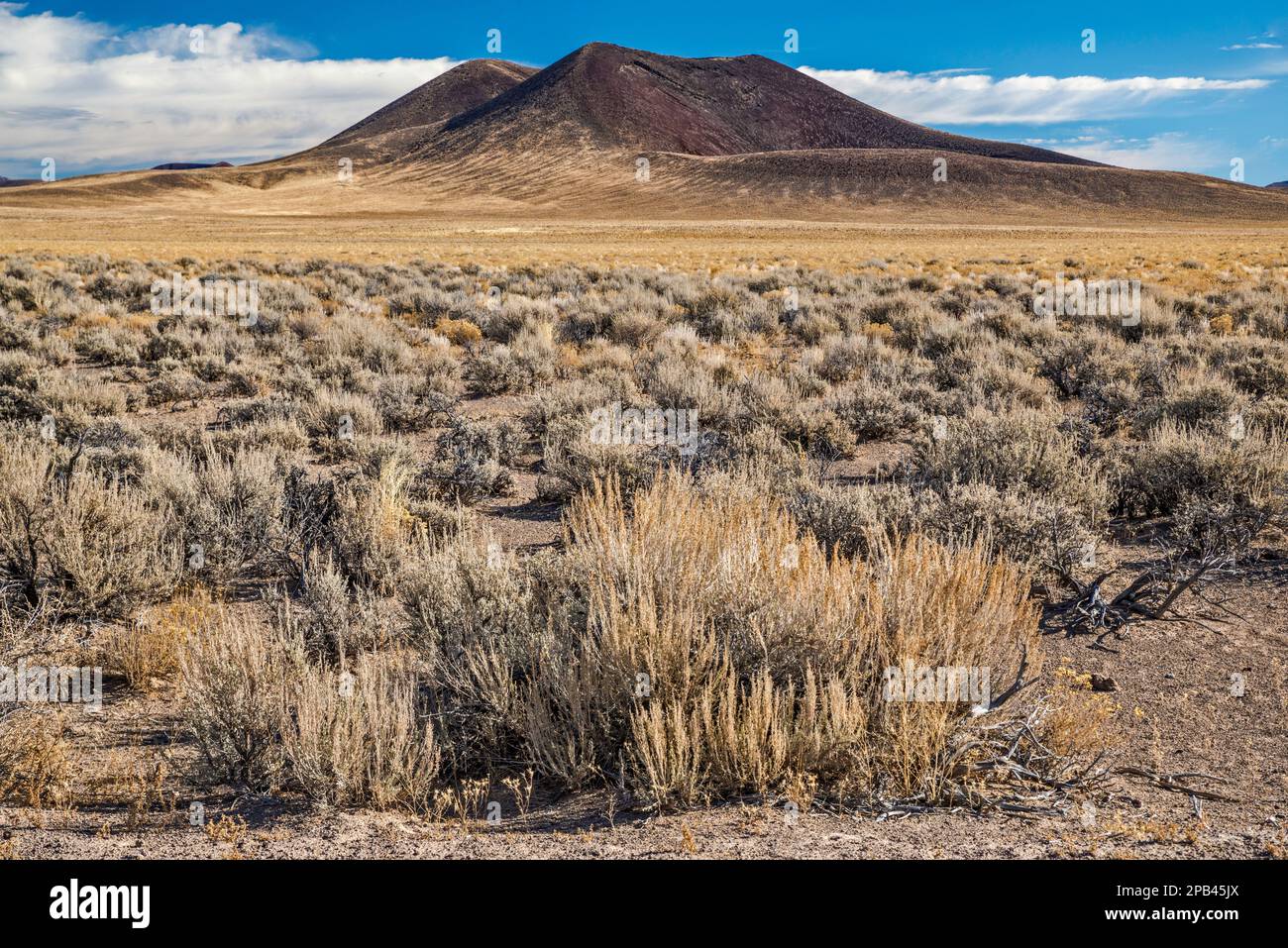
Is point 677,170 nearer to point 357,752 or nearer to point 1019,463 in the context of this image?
point 1019,463

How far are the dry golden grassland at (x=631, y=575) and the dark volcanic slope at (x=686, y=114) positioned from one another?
115m

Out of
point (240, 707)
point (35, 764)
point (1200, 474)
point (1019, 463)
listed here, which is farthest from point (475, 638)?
point (1200, 474)

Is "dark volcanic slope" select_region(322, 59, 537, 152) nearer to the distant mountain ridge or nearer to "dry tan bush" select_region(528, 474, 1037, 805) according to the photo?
the distant mountain ridge

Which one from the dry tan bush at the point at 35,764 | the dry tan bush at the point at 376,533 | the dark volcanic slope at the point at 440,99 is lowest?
the dry tan bush at the point at 35,764

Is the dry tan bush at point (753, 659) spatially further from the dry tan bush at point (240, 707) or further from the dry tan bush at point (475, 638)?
the dry tan bush at point (240, 707)

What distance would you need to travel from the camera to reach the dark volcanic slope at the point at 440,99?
547ft

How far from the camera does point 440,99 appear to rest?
176 m

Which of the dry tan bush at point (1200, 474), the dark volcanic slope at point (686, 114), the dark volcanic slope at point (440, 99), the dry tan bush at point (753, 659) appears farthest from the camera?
the dark volcanic slope at point (440, 99)

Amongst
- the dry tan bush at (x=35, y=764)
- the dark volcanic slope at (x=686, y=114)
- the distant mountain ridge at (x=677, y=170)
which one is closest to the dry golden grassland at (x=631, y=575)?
the dry tan bush at (x=35, y=764)

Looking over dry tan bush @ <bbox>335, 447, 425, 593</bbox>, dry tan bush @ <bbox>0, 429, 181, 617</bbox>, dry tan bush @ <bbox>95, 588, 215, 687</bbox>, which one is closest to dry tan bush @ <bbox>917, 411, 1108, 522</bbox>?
dry tan bush @ <bbox>335, 447, 425, 593</bbox>

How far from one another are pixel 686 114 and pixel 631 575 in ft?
502

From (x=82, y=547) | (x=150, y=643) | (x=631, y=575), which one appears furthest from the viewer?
(x=82, y=547)

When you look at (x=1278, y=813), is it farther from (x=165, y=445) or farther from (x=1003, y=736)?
(x=165, y=445)
